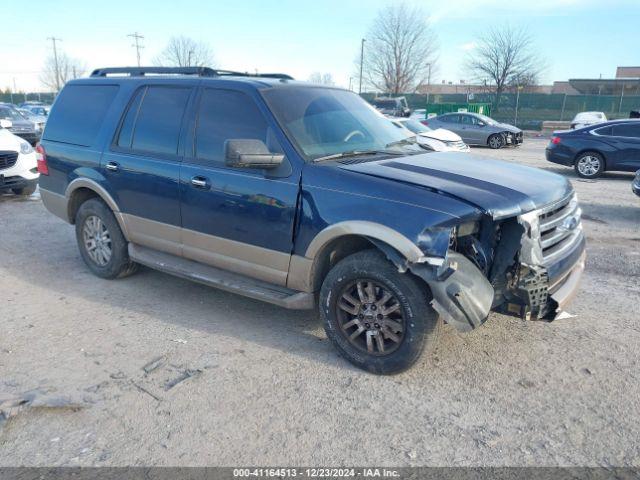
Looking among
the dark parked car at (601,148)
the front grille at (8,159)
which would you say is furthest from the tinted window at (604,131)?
the front grille at (8,159)

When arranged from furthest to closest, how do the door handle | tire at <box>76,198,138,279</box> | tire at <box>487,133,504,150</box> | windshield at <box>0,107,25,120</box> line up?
tire at <box>487,133,504,150</box>
windshield at <box>0,107,25,120</box>
tire at <box>76,198,138,279</box>
the door handle

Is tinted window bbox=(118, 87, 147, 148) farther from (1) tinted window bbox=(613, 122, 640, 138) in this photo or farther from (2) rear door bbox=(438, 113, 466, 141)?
(2) rear door bbox=(438, 113, 466, 141)

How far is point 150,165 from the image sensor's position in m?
4.68

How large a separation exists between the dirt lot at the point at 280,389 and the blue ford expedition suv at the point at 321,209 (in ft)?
1.27

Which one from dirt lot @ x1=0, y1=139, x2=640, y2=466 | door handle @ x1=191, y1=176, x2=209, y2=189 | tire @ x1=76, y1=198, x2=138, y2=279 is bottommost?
dirt lot @ x1=0, y1=139, x2=640, y2=466

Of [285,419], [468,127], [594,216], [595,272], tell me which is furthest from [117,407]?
[468,127]

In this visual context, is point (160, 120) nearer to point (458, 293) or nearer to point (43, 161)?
point (43, 161)

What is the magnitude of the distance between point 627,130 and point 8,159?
1335cm

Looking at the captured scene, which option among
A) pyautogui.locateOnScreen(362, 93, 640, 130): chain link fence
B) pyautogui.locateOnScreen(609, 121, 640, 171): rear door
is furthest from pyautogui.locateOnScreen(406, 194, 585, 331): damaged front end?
pyautogui.locateOnScreen(362, 93, 640, 130): chain link fence

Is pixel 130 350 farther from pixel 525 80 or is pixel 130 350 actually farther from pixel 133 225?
pixel 525 80

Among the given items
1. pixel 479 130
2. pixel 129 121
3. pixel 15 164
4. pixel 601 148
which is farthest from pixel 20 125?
pixel 601 148

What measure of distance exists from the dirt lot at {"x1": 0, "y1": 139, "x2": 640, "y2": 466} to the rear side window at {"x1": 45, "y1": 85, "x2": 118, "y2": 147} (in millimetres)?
1632

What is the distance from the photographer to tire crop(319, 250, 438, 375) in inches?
133

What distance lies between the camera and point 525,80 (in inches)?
1825
